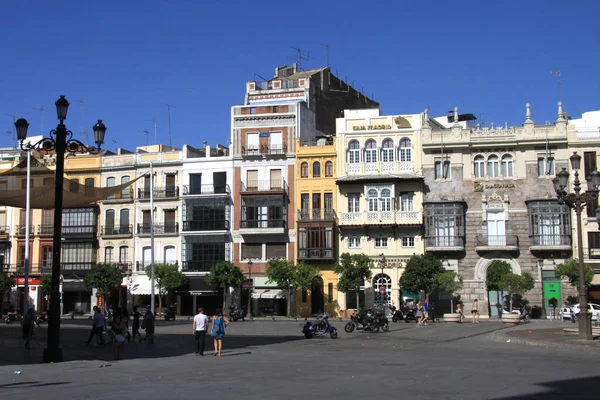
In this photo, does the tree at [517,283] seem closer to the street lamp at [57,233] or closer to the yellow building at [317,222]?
the yellow building at [317,222]

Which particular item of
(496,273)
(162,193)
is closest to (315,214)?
(162,193)

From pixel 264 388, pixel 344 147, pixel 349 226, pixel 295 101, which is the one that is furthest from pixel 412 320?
pixel 264 388

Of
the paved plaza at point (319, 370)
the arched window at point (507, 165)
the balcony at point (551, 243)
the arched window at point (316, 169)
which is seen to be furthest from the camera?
the arched window at point (316, 169)

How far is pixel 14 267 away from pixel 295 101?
2737cm

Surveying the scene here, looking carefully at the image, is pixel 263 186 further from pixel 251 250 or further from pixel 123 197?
pixel 123 197

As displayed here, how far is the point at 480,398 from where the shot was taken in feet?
Result: 43.0

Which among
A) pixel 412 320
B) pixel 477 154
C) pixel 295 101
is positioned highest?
pixel 295 101

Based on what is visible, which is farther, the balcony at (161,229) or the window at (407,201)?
the balcony at (161,229)

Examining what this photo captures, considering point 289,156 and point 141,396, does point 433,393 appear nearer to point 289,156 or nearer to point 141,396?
point 141,396

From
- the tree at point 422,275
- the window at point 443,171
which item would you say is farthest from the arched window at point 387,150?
the tree at point 422,275

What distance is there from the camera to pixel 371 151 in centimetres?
5934

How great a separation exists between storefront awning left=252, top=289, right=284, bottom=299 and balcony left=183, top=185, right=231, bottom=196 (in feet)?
26.7

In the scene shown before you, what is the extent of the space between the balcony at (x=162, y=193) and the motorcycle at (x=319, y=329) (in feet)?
106

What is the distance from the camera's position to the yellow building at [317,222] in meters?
58.8
